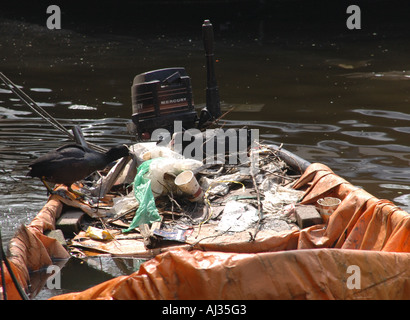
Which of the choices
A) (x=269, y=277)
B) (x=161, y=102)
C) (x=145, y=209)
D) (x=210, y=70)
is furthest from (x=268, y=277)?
(x=210, y=70)

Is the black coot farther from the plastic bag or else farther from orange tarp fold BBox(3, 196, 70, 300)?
the plastic bag

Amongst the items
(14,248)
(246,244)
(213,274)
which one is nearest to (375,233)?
(246,244)

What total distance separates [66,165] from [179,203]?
116cm

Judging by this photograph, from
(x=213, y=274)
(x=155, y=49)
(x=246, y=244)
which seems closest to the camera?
(x=213, y=274)

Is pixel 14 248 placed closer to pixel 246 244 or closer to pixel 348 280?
pixel 246 244

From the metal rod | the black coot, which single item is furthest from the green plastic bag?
the metal rod

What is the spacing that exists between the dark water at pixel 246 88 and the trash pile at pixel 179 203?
580mm

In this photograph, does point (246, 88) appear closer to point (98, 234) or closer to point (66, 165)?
point (66, 165)

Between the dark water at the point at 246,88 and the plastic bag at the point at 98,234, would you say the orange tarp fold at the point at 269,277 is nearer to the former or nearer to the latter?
the dark water at the point at 246,88

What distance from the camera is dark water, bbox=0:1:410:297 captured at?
840 centimetres

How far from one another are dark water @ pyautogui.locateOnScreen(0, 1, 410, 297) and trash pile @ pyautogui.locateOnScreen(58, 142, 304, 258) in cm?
58

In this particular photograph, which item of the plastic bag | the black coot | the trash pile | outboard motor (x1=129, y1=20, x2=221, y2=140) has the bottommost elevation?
the plastic bag

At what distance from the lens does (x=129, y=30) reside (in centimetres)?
1883
